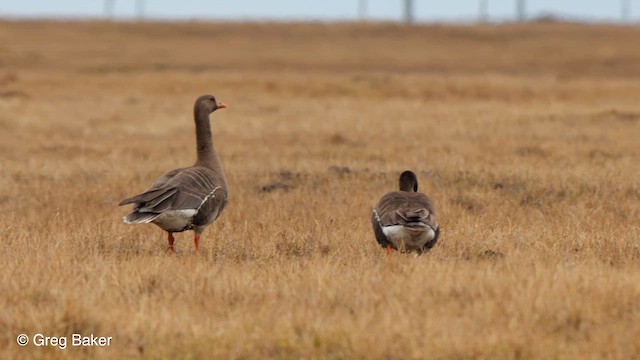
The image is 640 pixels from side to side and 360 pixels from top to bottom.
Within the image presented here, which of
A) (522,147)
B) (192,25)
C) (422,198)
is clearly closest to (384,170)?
(522,147)

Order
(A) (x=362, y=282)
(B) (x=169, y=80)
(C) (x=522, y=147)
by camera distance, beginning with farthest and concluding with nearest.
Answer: (B) (x=169, y=80), (C) (x=522, y=147), (A) (x=362, y=282)

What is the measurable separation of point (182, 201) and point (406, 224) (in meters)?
2.17

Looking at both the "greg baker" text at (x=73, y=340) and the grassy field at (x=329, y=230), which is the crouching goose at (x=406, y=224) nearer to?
the grassy field at (x=329, y=230)

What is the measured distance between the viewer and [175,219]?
960 centimetres

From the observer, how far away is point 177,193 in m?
9.73

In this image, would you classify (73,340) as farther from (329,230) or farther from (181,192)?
(329,230)

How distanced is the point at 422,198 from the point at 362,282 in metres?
1.88

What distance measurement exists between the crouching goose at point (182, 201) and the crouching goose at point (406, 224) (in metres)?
1.64

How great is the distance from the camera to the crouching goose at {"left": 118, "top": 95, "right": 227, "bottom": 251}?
943 cm

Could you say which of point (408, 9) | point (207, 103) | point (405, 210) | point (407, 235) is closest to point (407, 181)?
point (405, 210)

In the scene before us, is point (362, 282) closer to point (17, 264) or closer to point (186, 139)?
point (17, 264)

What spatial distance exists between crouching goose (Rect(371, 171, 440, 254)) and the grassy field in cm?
16

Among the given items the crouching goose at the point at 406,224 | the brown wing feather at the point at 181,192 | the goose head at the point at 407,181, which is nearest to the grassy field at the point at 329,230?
the crouching goose at the point at 406,224

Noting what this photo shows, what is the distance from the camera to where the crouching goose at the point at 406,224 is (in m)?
8.80
